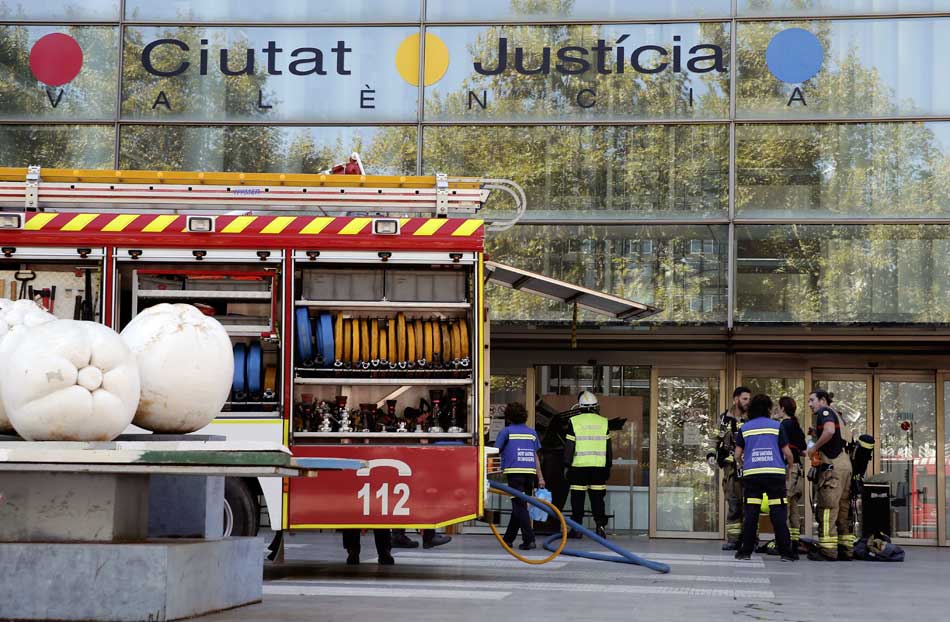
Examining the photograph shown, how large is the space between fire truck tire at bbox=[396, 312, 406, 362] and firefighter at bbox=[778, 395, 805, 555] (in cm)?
508

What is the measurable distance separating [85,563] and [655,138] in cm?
1286

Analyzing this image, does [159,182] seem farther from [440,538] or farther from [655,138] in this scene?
[655,138]

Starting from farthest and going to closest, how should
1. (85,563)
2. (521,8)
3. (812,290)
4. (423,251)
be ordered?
(521,8)
(812,290)
(423,251)
(85,563)

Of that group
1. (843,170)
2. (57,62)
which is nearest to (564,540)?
(843,170)

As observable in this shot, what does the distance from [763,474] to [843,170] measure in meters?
5.38

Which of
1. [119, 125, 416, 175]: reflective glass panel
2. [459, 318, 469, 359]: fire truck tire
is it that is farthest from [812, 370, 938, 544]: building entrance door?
[459, 318, 469, 359]: fire truck tire

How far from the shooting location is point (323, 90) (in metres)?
19.6

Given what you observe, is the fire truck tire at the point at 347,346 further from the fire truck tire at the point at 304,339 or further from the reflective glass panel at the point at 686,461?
the reflective glass panel at the point at 686,461

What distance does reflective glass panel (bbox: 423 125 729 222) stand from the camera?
1878 cm

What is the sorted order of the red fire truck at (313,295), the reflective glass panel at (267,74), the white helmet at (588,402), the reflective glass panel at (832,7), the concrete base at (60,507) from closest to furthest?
the concrete base at (60,507)
the red fire truck at (313,295)
the white helmet at (588,402)
the reflective glass panel at (832,7)
the reflective glass panel at (267,74)

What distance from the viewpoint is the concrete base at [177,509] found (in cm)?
845

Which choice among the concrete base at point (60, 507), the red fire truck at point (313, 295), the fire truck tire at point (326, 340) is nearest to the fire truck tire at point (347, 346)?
the red fire truck at point (313, 295)

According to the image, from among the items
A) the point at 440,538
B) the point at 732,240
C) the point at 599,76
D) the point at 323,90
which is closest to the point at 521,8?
the point at 599,76

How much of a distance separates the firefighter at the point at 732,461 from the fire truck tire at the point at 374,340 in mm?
5650
